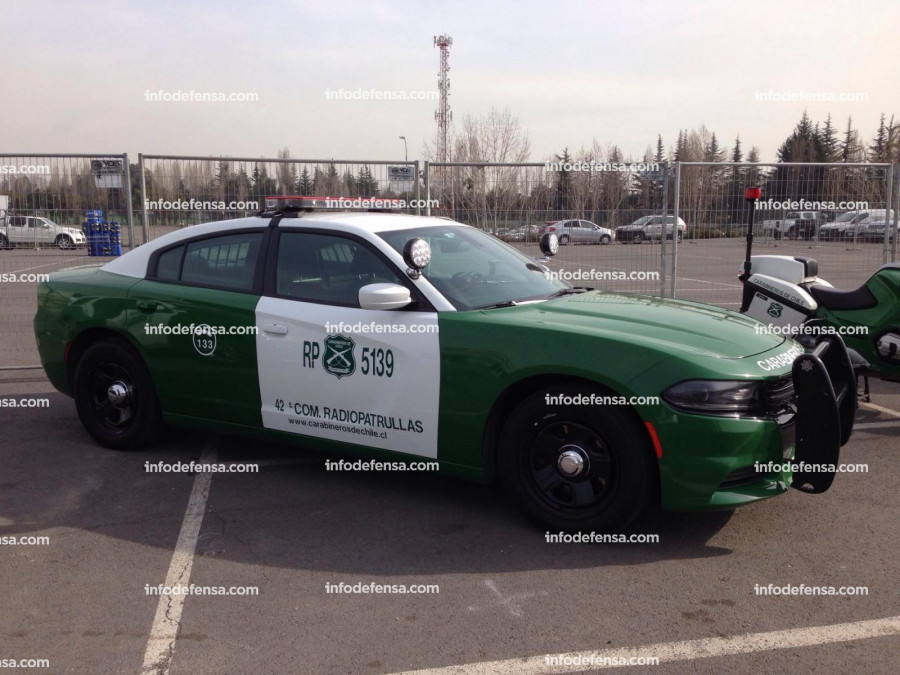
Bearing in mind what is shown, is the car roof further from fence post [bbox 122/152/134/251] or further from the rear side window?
fence post [bbox 122/152/134/251]

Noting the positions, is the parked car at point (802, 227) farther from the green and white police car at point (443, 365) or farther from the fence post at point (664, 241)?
the green and white police car at point (443, 365)

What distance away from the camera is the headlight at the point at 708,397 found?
3.77m

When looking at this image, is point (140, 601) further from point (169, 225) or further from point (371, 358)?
point (169, 225)

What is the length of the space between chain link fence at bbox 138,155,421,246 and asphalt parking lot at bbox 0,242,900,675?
355 centimetres

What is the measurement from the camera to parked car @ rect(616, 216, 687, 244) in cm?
944

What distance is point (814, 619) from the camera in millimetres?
3361

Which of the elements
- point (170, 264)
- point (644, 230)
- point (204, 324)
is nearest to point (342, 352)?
point (204, 324)

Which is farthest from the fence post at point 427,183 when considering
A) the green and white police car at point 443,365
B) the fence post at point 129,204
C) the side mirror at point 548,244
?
the green and white police car at point 443,365

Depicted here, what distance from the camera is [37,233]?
829 cm

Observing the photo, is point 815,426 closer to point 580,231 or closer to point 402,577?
point 402,577

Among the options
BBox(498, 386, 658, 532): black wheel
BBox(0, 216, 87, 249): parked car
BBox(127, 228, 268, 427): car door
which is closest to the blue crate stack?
BBox(0, 216, 87, 249): parked car

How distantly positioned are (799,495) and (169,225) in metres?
6.45

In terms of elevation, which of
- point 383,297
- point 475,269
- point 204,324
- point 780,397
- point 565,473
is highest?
point 475,269

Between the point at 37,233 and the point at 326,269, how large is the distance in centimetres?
492
